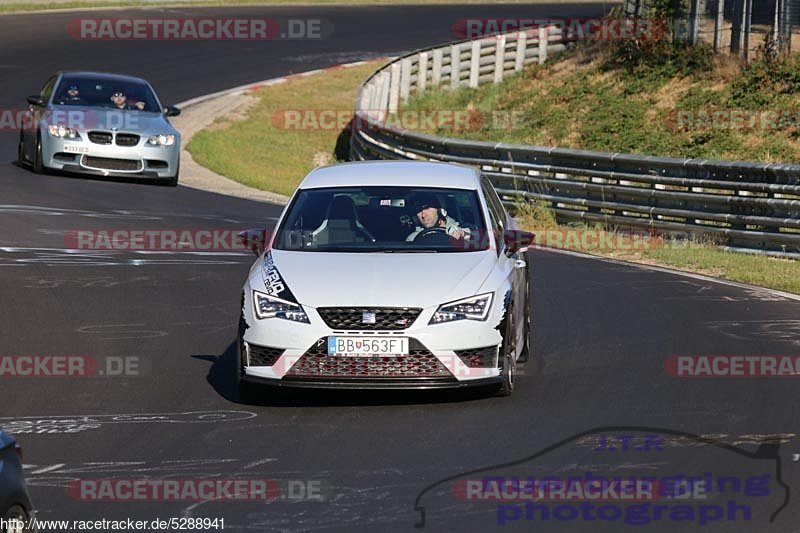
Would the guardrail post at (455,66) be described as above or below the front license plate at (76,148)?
below

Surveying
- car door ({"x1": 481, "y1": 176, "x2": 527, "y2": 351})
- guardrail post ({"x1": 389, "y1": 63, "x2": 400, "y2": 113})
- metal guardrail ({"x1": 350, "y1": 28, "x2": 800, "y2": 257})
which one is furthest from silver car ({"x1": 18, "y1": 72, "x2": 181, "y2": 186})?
car door ({"x1": 481, "y1": 176, "x2": 527, "y2": 351})

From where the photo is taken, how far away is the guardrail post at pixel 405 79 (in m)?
34.7

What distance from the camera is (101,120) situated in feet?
76.7

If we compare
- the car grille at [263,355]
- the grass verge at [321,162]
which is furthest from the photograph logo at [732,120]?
the car grille at [263,355]

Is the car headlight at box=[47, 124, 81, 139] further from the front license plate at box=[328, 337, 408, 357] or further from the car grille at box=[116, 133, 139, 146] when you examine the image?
the front license plate at box=[328, 337, 408, 357]

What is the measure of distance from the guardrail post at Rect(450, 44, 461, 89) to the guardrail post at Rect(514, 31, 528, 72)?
1.87m

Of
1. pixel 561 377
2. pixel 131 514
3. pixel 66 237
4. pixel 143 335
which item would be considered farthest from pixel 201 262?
pixel 131 514

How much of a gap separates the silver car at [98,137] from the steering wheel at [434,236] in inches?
530

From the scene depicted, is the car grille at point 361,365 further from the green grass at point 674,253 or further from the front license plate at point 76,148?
the front license plate at point 76,148

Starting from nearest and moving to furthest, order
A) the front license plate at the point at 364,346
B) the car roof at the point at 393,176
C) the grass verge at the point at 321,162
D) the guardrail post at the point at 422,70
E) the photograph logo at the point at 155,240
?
the front license plate at the point at 364,346 < the car roof at the point at 393,176 < the grass verge at the point at 321,162 < the photograph logo at the point at 155,240 < the guardrail post at the point at 422,70

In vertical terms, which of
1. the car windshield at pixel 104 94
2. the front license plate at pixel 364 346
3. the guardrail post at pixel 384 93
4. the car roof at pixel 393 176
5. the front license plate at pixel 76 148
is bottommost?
the guardrail post at pixel 384 93

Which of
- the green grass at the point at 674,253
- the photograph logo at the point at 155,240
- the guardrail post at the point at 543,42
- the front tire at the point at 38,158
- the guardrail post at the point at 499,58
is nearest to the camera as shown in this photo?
the green grass at the point at 674,253

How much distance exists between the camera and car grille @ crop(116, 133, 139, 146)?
23.4m

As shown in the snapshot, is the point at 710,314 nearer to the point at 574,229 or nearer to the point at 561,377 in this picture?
the point at 561,377
